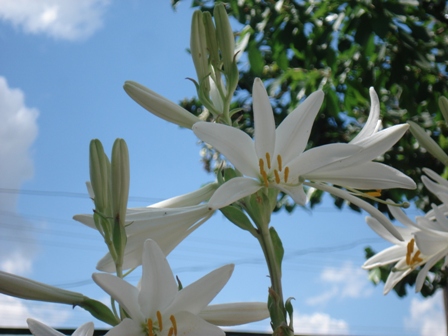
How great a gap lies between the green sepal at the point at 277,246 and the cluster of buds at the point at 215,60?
0.14 metres

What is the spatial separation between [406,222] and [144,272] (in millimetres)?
565

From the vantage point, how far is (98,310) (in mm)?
503

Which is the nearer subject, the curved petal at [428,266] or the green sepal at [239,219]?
the green sepal at [239,219]

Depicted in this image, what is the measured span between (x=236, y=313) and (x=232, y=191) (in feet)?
0.37

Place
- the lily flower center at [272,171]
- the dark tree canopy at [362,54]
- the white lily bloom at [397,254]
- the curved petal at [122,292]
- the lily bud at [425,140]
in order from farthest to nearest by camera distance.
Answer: the dark tree canopy at [362,54]
the white lily bloom at [397,254]
the lily bud at [425,140]
the lily flower center at [272,171]
the curved petal at [122,292]

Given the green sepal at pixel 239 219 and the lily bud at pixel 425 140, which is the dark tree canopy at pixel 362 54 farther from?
the green sepal at pixel 239 219

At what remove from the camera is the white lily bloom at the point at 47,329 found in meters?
0.54

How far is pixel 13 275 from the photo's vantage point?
50 cm

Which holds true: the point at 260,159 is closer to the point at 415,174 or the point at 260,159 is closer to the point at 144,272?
the point at 144,272

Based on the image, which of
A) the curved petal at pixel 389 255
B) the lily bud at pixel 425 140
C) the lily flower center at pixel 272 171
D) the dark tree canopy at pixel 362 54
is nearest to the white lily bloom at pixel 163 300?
the lily flower center at pixel 272 171

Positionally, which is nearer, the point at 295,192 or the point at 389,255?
the point at 295,192

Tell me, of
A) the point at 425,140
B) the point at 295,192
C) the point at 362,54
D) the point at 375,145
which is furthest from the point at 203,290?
the point at 362,54

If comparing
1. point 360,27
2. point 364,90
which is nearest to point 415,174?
point 364,90

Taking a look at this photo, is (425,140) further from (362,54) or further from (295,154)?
(362,54)
